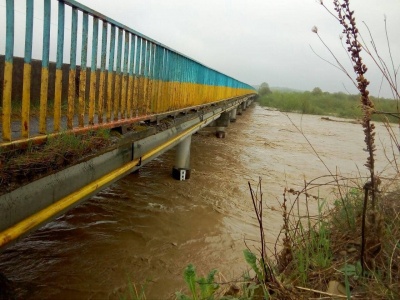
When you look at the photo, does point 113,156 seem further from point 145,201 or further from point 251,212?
point 251,212

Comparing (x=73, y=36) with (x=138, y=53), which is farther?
(x=138, y=53)

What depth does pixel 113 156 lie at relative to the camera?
9.55 feet

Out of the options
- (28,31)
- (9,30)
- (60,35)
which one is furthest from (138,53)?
(9,30)

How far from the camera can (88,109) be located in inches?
125

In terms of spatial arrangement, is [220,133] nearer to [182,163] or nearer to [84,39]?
[182,163]

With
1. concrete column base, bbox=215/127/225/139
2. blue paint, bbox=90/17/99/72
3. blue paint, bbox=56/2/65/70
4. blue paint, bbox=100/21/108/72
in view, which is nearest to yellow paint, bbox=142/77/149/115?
blue paint, bbox=100/21/108/72

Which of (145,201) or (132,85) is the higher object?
(132,85)

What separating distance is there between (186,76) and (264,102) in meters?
39.2

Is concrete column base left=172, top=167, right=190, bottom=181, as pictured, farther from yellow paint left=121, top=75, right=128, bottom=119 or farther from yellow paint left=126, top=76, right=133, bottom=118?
yellow paint left=121, top=75, right=128, bottom=119

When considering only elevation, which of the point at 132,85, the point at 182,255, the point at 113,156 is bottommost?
the point at 182,255

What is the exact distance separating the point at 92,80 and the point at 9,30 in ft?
3.08

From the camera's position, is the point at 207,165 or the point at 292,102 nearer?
the point at 207,165

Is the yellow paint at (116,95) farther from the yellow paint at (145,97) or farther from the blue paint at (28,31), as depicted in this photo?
the blue paint at (28,31)

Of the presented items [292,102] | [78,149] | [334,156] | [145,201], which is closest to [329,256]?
[78,149]
